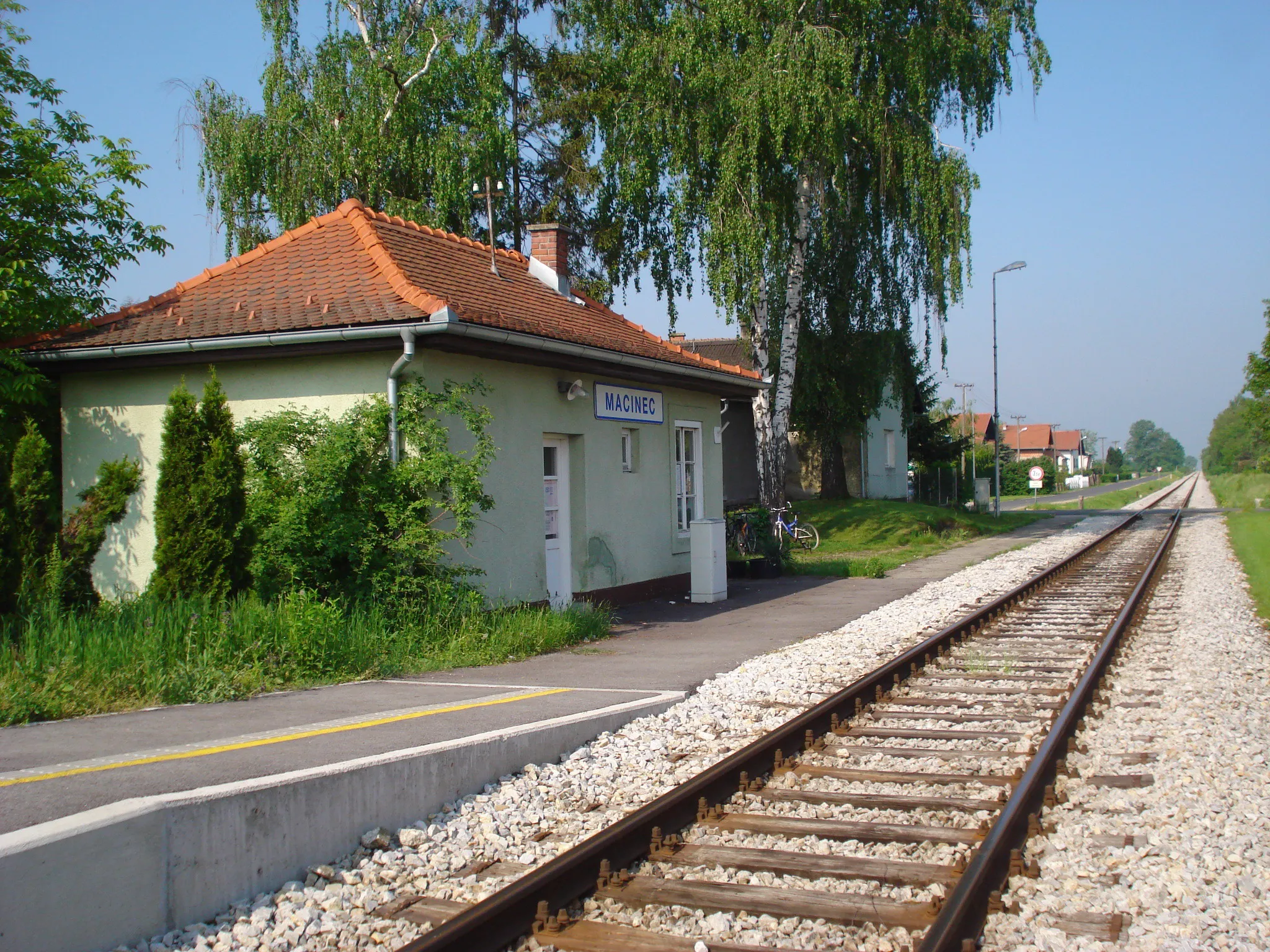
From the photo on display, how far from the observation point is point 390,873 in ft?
15.7

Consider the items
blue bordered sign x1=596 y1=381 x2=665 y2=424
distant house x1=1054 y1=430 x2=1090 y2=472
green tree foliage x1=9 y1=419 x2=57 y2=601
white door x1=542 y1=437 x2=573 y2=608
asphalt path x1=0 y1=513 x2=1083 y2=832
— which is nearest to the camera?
asphalt path x1=0 y1=513 x2=1083 y2=832

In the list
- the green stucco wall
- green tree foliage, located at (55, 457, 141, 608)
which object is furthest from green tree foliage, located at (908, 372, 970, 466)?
green tree foliage, located at (55, 457, 141, 608)

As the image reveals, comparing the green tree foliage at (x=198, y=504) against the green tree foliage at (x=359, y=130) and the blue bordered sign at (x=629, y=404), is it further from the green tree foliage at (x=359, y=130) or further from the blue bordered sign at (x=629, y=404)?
the green tree foliage at (x=359, y=130)

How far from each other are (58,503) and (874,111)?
16680 mm

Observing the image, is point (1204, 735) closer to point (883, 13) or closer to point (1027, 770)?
point (1027, 770)

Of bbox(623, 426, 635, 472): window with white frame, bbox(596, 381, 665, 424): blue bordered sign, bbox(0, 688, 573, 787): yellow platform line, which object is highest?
bbox(596, 381, 665, 424): blue bordered sign

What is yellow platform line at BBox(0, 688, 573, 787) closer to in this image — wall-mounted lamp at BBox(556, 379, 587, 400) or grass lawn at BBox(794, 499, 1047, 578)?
wall-mounted lamp at BBox(556, 379, 587, 400)

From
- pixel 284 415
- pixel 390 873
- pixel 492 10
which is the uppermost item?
pixel 492 10

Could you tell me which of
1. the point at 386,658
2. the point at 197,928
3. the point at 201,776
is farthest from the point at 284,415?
the point at 197,928

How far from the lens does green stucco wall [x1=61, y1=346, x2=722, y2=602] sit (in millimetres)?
10664

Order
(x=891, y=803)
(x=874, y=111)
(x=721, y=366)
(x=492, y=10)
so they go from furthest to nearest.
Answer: (x=492, y=10) → (x=874, y=111) → (x=721, y=366) → (x=891, y=803)

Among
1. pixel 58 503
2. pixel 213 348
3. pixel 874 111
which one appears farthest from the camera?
pixel 874 111

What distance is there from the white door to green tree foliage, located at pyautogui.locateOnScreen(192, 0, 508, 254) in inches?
463

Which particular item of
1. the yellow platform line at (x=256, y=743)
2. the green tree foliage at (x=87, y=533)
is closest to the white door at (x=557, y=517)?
the green tree foliage at (x=87, y=533)
